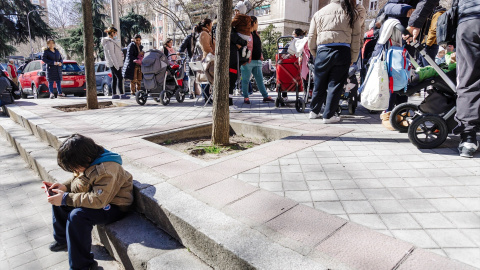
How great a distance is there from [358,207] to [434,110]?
2.33m

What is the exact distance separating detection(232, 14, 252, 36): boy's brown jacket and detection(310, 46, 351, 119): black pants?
2.10 meters

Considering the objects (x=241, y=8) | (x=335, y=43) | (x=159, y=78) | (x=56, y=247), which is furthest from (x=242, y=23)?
(x=56, y=247)

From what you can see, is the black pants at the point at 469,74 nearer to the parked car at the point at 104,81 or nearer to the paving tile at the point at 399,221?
the paving tile at the point at 399,221

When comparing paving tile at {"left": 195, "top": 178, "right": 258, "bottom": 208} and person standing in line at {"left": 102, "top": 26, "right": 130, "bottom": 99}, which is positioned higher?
person standing in line at {"left": 102, "top": 26, "right": 130, "bottom": 99}

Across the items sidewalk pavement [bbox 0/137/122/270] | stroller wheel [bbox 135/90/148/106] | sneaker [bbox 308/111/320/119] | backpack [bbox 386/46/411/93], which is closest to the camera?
sidewalk pavement [bbox 0/137/122/270]

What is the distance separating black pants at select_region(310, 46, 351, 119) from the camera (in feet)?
15.7

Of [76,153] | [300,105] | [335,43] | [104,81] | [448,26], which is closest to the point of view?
[76,153]

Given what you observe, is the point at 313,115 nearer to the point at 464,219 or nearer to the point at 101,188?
the point at 464,219

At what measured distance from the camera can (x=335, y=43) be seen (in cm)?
477

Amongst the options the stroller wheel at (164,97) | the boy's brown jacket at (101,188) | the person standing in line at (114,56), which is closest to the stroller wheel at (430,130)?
the boy's brown jacket at (101,188)

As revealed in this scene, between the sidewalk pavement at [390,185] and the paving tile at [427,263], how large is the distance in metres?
0.10

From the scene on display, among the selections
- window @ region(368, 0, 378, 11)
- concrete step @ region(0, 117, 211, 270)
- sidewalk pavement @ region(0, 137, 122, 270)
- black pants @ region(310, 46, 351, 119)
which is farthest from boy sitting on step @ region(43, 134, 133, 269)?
window @ region(368, 0, 378, 11)

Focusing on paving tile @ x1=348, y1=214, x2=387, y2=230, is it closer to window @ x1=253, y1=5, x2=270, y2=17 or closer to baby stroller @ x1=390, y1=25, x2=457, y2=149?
baby stroller @ x1=390, y1=25, x2=457, y2=149

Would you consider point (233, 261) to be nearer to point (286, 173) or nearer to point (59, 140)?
point (286, 173)
